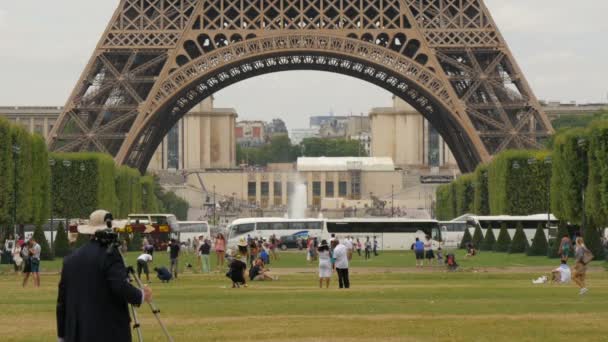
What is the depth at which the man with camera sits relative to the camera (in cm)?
1296

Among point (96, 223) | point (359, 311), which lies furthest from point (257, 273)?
point (96, 223)

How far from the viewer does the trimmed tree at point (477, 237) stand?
81506mm

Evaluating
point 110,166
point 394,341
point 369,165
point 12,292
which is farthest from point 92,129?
point 369,165

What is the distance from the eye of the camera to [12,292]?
35.4 m

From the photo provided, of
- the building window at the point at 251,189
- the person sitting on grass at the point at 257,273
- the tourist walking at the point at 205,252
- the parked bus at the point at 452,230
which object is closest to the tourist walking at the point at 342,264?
the person sitting on grass at the point at 257,273

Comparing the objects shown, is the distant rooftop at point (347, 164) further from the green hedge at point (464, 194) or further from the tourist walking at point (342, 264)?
the tourist walking at point (342, 264)

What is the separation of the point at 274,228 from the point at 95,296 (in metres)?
81.3

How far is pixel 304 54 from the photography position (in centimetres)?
8038

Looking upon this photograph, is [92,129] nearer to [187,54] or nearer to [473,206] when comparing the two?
[187,54]

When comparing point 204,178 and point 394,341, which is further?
point 204,178

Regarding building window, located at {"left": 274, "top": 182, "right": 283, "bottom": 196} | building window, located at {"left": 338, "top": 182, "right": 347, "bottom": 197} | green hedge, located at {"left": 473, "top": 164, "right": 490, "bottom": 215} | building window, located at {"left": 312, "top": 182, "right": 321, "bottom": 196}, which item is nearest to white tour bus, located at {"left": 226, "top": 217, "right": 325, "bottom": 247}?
green hedge, located at {"left": 473, "top": 164, "right": 490, "bottom": 215}

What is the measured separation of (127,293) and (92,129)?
222 feet

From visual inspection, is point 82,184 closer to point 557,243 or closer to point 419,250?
point 557,243

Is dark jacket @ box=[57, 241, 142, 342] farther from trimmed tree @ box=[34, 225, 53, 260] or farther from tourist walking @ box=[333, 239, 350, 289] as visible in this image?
trimmed tree @ box=[34, 225, 53, 260]
